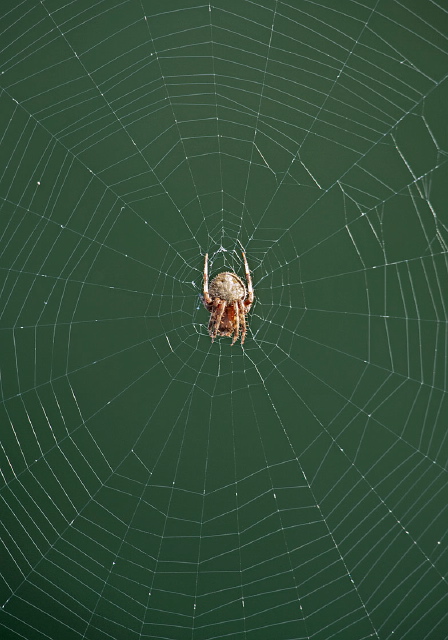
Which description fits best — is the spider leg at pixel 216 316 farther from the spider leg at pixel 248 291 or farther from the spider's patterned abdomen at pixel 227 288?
the spider leg at pixel 248 291

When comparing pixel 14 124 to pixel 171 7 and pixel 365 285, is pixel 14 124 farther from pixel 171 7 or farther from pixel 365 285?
pixel 365 285

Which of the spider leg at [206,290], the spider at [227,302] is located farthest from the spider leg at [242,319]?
the spider leg at [206,290]

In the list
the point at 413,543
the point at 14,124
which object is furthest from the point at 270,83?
the point at 413,543

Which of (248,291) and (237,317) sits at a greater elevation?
(248,291)

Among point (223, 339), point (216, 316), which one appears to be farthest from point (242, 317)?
point (223, 339)

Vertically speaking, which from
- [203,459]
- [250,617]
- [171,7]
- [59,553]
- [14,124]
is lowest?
[250,617]

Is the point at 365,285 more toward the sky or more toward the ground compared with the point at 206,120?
more toward the ground

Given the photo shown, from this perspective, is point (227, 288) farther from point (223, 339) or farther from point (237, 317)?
point (223, 339)
